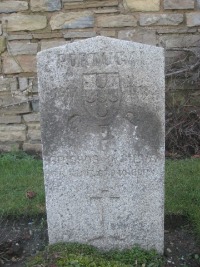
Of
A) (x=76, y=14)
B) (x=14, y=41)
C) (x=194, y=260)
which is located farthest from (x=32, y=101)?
(x=194, y=260)

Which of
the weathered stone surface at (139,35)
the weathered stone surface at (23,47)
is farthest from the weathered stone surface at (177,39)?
the weathered stone surface at (23,47)

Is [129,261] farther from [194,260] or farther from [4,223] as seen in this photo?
[4,223]

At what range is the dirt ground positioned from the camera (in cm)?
353

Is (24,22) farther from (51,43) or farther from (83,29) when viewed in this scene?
(83,29)

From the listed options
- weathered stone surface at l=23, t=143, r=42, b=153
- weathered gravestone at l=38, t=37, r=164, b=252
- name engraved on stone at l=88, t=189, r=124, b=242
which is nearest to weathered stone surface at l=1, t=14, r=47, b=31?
weathered stone surface at l=23, t=143, r=42, b=153

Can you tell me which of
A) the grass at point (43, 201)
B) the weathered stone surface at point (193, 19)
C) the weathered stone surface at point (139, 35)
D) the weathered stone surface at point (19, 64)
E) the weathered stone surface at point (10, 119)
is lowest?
the grass at point (43, 201)

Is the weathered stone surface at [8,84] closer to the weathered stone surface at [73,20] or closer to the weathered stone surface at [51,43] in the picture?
the weathered stone surface at [51,43]

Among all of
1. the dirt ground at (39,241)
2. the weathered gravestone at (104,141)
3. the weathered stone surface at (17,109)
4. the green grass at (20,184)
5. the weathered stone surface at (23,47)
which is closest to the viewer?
the weathered gravestone at (104,141)

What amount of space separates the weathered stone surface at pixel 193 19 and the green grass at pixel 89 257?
3126 millimetres

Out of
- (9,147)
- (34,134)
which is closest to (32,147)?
(34,134)

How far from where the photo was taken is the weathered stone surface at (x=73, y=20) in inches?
→ 220

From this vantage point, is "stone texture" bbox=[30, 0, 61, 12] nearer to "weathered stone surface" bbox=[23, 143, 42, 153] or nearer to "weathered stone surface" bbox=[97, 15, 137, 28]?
"weathered stone surface" bbox=[97, 15, 137, 28]

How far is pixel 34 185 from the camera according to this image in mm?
4750

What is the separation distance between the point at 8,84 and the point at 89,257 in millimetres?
3176
